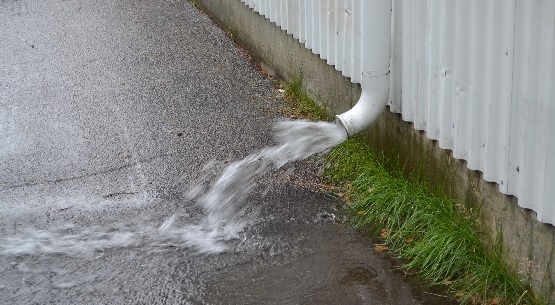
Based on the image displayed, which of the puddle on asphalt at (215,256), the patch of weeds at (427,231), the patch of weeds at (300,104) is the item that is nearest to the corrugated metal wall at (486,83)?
the patch of weeds at (427,231)

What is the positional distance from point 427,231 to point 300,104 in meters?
3.07

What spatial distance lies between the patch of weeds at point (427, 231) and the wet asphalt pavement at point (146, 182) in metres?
0.16

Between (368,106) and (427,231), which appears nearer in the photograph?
(427,231)

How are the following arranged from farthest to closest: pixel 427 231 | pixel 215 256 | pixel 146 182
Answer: pixel 146 182 → pixel 215 256 → pixel 427 231

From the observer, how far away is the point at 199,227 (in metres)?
5.77

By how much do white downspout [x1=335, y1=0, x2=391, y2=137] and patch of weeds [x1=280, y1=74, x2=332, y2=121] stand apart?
4.86ft

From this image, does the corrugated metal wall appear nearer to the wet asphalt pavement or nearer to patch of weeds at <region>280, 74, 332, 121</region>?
the wet asphalt pavement

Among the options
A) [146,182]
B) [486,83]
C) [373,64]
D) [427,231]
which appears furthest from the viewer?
[146,182]

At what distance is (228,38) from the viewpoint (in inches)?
428

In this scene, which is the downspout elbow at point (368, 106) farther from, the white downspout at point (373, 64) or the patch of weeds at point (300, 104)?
the patch of weeds at point (300, 104)

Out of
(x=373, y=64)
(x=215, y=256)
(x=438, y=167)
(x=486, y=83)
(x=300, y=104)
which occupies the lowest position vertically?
(x=215, y=256)

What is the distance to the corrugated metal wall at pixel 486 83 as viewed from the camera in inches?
160

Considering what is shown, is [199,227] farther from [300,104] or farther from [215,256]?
[300,104]

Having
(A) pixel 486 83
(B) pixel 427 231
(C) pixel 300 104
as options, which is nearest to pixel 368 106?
(B) pixel 427 231
